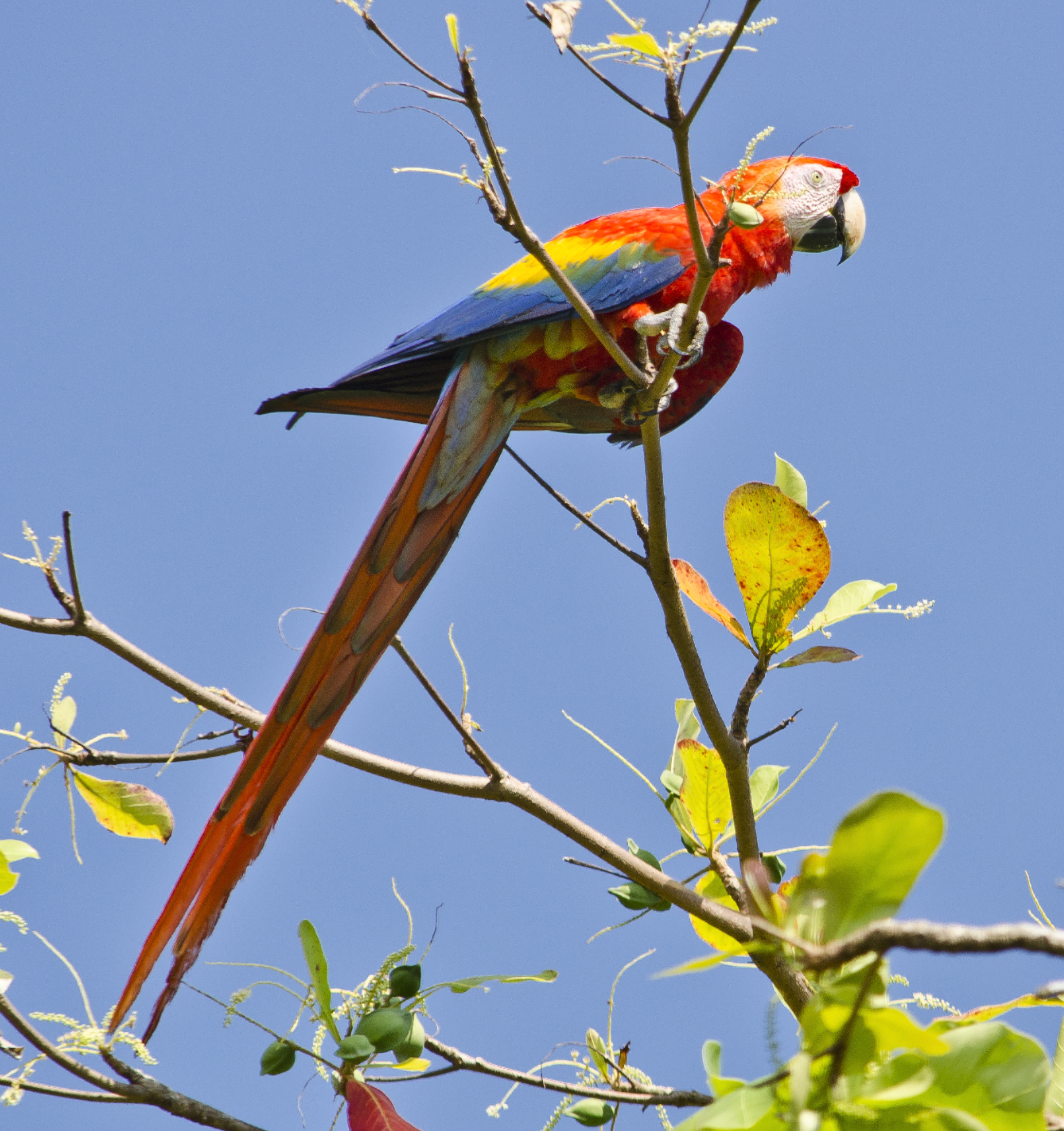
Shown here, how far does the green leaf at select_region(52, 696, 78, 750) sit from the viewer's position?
64.0 inches

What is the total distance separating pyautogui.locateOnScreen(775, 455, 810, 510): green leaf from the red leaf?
928 mm

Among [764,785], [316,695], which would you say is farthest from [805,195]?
[316,695]

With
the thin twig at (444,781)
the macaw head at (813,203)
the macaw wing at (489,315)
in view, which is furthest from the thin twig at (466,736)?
the macaw head at (813,203)

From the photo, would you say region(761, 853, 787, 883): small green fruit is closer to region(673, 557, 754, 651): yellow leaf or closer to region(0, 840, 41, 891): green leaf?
region(673, 557, 754, 651): yellow leaf

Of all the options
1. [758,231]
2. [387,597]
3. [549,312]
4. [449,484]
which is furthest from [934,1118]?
[758,231]

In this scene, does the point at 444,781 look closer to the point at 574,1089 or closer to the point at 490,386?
the point at 574,1089

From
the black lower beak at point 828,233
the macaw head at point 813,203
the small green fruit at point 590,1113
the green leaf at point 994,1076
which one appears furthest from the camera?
the black lower beak at point 828,233

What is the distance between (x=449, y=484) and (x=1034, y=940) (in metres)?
1.46

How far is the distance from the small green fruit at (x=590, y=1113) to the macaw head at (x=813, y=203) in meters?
1.72

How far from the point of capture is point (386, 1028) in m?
1.21

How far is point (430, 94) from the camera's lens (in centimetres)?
106

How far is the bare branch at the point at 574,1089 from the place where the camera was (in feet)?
4.21

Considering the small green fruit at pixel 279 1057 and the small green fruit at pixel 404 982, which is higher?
the small green fruit at pixel 404 982

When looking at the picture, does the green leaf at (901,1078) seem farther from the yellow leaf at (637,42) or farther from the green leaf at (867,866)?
the yellow leaf at (637,42)
